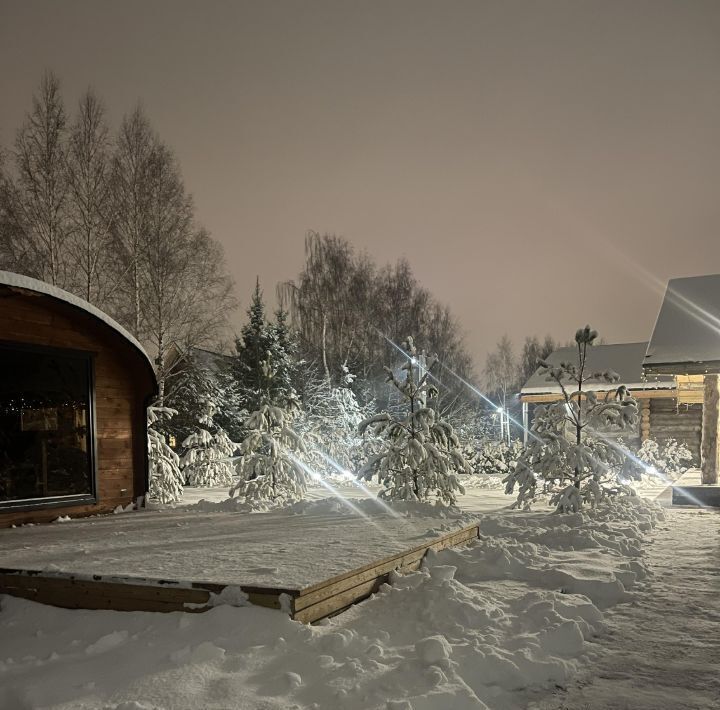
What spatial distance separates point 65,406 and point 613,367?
1958 centimetres

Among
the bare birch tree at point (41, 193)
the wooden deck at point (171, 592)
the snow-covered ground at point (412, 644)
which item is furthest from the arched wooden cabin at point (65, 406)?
the bare birch tree at point (41, 193)

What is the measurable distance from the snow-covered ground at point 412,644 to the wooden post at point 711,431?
689 cm

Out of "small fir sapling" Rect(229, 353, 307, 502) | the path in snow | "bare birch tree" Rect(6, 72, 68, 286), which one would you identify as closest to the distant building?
the path in snow

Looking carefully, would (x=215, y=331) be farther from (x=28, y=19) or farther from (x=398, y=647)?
(x=398, y=647)

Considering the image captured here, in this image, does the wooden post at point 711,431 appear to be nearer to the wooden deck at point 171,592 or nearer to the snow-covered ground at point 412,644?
the snow-covered ground at point 412,644

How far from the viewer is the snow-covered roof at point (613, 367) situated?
2011 cm

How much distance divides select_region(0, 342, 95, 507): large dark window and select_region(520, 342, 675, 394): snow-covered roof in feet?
48.0

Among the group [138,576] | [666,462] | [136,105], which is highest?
[136,105]

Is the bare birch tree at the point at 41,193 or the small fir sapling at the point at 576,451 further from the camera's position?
the bare birch tree at the point at 41,193

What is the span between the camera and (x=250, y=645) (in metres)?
3.62

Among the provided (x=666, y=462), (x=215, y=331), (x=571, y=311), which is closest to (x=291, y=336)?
(x=215, y=331)

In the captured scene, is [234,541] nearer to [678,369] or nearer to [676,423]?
[678,369]

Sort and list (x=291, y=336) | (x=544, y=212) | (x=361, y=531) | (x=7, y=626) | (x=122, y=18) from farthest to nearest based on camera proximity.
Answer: (x=291, y=336) → (x=544, y=212) → (x=122, y=18) → (x=361, y=531) → (x=7, y=626)

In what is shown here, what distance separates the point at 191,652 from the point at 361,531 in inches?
129
